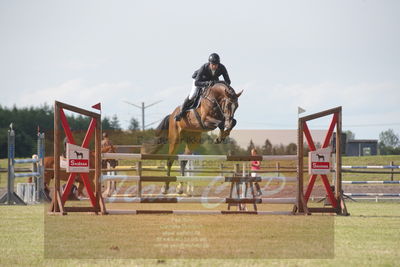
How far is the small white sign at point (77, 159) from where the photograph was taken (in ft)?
26.7

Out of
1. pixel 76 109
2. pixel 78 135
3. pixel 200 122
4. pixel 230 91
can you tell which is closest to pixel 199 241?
pixel 76 109

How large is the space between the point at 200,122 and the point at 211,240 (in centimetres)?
533

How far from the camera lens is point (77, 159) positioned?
8.21 m

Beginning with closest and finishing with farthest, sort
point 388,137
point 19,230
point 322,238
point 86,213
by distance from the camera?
point 322,238 → point 19,230 → point 86,213 → point 388,137

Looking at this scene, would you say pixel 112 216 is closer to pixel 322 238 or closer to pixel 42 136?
pixel 322 238

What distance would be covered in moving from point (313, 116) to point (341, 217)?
1487 mm

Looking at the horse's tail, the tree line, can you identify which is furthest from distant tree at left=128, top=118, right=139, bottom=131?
the horse's tail

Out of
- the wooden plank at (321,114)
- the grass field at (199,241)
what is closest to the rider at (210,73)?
the wooden plank at (321,114)

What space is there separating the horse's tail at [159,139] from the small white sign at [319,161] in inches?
176

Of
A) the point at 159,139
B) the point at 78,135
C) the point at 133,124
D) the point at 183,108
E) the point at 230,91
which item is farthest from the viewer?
the point at 133,124

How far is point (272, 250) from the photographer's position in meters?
5.50

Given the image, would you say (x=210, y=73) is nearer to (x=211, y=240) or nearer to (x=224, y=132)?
(x=224, y=132)

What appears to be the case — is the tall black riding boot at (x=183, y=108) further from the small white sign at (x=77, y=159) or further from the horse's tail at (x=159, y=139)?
the small white sign at (x=77, y=159)

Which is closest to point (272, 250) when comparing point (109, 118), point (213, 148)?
point (213, 148)
